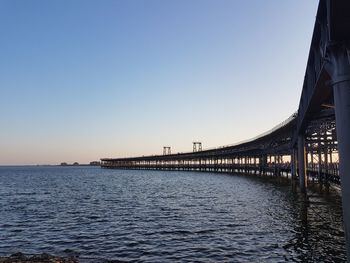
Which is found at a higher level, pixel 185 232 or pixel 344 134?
pixel 344 134

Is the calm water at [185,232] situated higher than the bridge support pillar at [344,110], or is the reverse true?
the bridge support pillar at [344,110]

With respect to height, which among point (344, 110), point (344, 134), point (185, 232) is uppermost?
point (344, 110)

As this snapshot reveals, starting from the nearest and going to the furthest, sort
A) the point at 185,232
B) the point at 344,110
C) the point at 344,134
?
1. the point at 344,110
2. the point at 344,134
3. the point at 185,232

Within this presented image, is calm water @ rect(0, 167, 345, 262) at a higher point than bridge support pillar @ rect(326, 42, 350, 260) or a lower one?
lower

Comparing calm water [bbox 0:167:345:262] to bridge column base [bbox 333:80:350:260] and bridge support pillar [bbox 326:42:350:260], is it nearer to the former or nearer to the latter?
bridge column base [bbox 333:80:350:260]

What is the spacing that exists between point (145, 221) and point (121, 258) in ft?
37.3

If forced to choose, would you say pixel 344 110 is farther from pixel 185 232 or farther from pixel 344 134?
pixel 185 232

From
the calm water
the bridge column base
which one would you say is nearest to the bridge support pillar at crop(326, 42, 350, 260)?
the bridge column base

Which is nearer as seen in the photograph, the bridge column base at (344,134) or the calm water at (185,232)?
the bridge column base at (344,134)

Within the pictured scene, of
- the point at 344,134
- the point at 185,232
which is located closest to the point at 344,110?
the point at 344,134

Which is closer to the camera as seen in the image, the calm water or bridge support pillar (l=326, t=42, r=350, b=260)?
bridge support pillar (l=326, t=42, r=350, b=260)

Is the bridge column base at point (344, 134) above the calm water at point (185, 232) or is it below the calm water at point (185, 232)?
above

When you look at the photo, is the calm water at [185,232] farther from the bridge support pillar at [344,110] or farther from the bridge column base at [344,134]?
the bridge support pillar at [344,110]

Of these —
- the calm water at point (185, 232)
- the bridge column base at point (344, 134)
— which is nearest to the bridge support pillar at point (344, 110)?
the bridge column base at point (344, 134)
